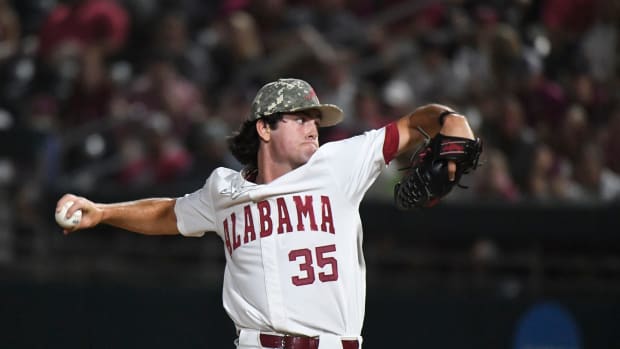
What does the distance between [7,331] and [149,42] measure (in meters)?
4.04

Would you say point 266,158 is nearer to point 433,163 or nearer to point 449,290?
point 433,163

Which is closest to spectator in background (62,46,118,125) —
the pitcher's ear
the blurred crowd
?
the blurred crowd

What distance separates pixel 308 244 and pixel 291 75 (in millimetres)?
5406

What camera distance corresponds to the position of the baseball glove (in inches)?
165

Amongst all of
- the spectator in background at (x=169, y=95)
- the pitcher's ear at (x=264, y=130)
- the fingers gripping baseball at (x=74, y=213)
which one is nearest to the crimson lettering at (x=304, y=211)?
the pitcher's ear at (x=264, y=130)

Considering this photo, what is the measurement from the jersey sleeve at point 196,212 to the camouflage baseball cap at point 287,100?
41 cm

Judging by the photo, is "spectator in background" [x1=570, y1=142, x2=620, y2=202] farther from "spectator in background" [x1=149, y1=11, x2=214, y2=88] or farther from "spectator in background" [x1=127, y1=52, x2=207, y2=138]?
"spectator in background" [x1=149, y1=11, x2=214, y2=88]

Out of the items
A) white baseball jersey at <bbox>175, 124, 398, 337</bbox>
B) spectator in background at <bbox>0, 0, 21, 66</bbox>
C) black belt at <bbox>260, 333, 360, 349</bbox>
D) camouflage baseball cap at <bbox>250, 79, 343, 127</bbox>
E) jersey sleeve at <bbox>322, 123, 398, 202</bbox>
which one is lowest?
black belt at <bbox>260, 333, 360, 349</bbox>

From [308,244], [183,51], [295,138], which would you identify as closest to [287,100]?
[295,138]

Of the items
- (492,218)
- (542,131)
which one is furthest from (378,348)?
(542,131)

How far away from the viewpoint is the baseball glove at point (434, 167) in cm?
418

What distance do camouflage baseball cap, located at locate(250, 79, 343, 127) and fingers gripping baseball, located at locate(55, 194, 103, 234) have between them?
0.79m

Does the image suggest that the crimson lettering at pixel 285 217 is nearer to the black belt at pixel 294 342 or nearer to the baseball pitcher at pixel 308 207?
the baseball pitcher at pixel 308 207

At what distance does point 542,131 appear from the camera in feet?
26.0
